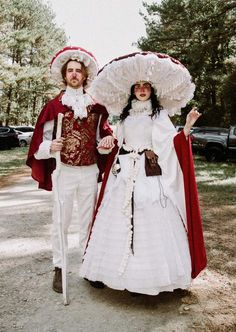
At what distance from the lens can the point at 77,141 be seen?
3.94 meters

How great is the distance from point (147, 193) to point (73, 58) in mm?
1518

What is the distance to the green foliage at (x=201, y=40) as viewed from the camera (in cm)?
1602

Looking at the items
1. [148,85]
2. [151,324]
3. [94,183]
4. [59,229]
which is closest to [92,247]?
[59,229]

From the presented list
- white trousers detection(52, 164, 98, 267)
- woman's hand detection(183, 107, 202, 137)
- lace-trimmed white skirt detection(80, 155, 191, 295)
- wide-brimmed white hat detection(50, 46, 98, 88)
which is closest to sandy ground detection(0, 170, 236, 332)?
lace-trimmed white skirt detection(80, 155, 191, 295)

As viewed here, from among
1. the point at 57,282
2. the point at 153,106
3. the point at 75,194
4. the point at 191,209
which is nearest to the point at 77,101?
the point at 153,106

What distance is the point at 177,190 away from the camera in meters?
3.98

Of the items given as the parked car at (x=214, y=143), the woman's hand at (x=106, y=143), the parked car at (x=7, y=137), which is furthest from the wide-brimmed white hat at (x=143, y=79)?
the parked car at (x=7, y=137)

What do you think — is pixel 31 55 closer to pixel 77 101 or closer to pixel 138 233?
pixel 77 101

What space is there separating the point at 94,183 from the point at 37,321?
138 centimetres

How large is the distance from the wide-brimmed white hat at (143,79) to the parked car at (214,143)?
43.8ft

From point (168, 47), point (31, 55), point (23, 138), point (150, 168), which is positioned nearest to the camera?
point (150, 168)

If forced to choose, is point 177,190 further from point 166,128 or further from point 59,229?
point 59,229

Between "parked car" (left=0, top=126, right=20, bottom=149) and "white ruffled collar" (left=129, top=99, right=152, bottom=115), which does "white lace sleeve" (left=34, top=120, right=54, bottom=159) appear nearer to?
"white ruffled collar" (left=129, top=99, right=152, bottom=115)

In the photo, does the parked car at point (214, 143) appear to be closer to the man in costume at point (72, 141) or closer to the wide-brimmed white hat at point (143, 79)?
the wide-brimmed white hat at point (143, 79)
